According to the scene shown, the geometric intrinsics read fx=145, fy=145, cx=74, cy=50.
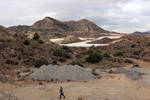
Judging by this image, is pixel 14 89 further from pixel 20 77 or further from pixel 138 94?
pixel 138 94

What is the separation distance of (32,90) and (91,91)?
659cm

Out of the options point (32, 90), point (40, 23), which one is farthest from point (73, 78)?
point (40, 23)

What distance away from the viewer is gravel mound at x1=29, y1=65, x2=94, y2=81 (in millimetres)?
20789

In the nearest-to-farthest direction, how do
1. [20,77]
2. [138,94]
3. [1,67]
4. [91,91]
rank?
1. [138,94]
2. [91,91]
3. [20,77]
4. [1,67]

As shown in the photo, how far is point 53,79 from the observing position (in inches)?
813

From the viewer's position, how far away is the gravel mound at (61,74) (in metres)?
20.8

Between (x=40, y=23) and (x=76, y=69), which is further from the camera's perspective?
(x=40, y=23)

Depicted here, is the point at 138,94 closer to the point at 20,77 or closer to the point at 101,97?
the point at 101,97

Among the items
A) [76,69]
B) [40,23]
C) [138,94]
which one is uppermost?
[40,23]

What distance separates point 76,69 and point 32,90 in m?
7.63

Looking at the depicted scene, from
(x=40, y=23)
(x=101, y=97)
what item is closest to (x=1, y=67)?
(x=101, y=97)

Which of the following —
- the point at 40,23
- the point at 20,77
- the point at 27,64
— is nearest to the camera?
the point at 20,77

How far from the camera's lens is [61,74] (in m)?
21.4

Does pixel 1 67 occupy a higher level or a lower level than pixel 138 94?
higher
